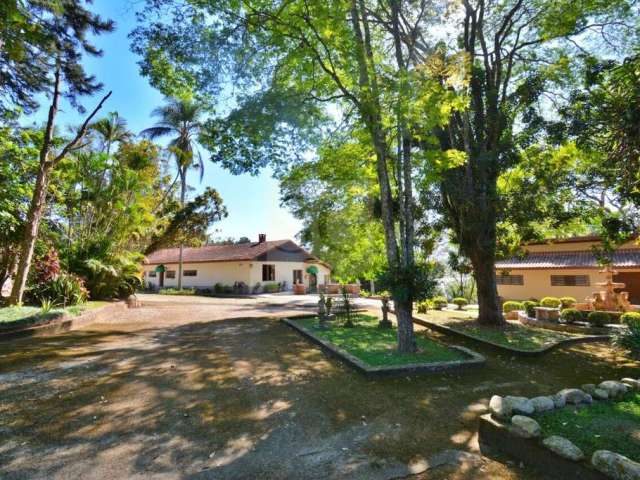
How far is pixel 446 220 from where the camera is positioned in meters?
12.1

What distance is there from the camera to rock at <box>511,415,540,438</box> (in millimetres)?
3430

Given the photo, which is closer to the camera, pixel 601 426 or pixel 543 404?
pixel 601 426

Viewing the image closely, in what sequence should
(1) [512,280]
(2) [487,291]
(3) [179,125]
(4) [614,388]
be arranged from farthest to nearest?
1. (3) [179,125]
2. (1) [512,280]
3. (2) [487,291]
4. (4) [614,388]

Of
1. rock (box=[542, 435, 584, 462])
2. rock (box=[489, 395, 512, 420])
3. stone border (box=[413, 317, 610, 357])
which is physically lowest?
stone border (box=[413, 317, 610, 357])

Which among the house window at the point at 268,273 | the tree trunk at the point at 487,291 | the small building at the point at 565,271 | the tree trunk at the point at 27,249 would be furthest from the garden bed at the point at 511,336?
the house window at the point at 268,273

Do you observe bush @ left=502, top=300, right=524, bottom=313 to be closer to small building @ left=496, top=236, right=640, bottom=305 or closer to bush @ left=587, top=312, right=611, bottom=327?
small building @ left=496, top=236, right=640, bottom=305

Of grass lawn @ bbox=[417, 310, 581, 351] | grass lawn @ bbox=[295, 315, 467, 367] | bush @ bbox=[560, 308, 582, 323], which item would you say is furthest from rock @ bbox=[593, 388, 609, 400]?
bush @ bbox=[560, 308, 582, 323]

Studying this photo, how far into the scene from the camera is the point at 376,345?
8.24m

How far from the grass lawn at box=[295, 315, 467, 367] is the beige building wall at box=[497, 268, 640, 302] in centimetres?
1214

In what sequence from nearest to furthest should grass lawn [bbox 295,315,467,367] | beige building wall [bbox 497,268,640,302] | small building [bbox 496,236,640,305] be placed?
grass lawn [bbox 295,315,467,367], small building [bbox 496,236,640,305], beige building wall [bbox 497,268,640,302]

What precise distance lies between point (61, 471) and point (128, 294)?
1504 cm

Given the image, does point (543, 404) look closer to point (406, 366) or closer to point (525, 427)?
point (525, 427)

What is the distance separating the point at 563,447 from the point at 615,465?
1.32 feet

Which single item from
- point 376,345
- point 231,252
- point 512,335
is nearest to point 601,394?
point 376,345
